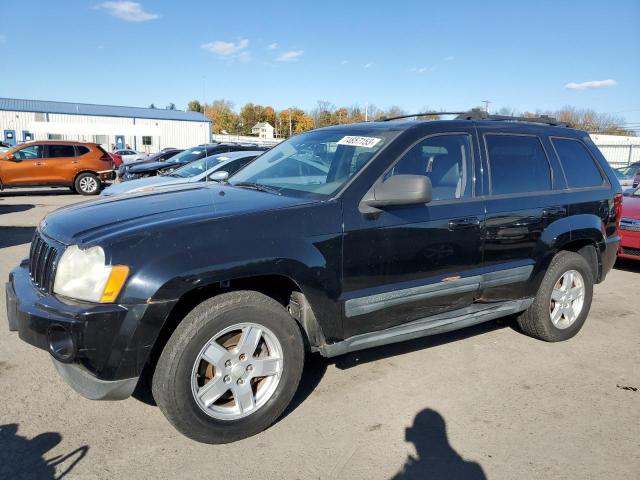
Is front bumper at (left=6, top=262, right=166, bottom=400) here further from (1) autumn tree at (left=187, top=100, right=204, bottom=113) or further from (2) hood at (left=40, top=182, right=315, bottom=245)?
(1) autumn tree at (left=187, top=100, right=204, bottom=113)

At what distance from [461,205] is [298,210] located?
132 cm

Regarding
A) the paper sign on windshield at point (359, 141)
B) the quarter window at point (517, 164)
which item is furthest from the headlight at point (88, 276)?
the quarter window at point (517, 164)

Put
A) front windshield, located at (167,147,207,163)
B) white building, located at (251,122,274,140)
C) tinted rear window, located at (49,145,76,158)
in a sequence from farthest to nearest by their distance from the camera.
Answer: white building, located at (251,122,274,140), tinted rear window, located at (49,145,76,158), front windshield, located at (167,147,207,163)

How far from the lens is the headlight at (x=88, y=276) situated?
8.30 feet

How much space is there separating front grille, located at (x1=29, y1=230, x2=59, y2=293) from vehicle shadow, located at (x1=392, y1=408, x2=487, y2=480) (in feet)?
7.05

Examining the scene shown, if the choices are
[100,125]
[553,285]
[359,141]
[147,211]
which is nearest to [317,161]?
[359,141]

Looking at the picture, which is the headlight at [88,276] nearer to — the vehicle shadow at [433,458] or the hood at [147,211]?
the hood at [147,211]

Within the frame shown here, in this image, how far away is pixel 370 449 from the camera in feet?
9.43

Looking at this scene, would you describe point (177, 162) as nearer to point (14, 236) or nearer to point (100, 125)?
point (14, 236)

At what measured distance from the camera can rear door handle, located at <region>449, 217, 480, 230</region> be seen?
3.58 m

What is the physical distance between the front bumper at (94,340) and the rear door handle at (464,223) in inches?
82.0

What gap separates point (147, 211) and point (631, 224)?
6935mm

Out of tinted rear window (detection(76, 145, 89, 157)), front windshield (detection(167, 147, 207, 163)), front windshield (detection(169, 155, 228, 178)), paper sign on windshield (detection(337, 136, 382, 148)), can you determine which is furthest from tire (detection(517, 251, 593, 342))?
tinted rear window (detection(76, 145, 89, 157))

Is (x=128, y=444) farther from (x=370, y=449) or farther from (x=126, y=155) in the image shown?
(x=126, y=155)
